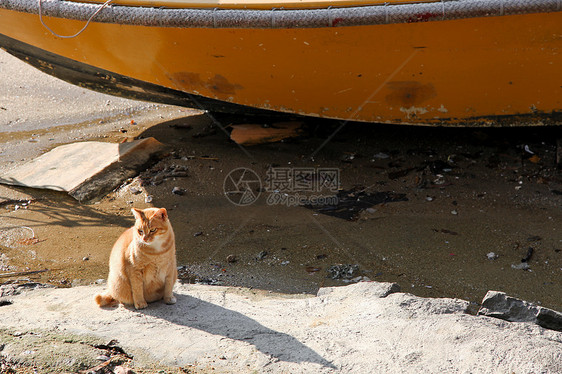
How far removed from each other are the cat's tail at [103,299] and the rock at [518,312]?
1956 mm

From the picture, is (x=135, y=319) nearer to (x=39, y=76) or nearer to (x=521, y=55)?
(x=521, y=55)

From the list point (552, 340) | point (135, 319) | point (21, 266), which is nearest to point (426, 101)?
point (552, 340)

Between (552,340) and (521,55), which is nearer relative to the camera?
(552,340)

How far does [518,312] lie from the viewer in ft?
9.01

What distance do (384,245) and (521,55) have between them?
190cm

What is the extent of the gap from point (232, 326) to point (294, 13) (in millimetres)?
2579

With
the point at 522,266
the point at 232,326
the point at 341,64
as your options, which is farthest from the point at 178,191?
the point at 522,266

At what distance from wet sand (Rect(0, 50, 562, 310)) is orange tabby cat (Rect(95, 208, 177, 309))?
852mm

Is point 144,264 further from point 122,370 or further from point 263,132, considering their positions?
point 263,132

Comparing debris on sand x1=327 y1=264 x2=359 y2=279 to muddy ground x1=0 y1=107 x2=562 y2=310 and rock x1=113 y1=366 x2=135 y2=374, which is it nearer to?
muddy ground x1=0 y1=107 x2=562 y2=310

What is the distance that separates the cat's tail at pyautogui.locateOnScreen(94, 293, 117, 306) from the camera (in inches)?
119

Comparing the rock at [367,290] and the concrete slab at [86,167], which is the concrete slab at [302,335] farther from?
the concrete slab at [86,167]

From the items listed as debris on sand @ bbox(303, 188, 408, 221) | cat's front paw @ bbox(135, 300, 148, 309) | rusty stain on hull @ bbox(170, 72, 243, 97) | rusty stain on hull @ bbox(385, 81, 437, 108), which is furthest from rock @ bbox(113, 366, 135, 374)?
rusty stain on hull @ bbox(385, 81, 437, 108)

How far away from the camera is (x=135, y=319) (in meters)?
2.90
